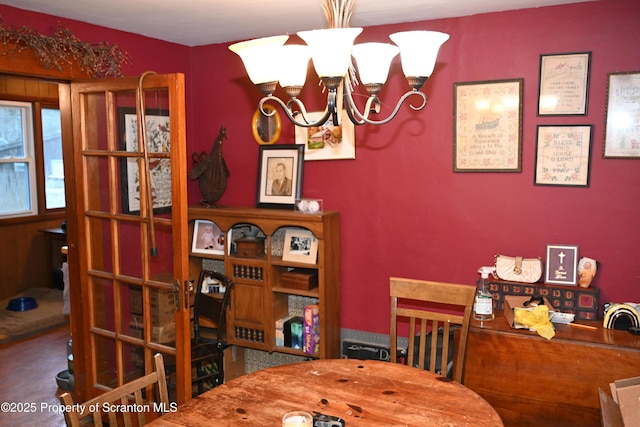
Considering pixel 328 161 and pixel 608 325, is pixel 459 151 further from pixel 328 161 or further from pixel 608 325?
pixel 608 325

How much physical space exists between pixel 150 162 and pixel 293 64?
4.25 ft

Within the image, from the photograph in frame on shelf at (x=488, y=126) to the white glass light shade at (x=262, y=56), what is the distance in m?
1.69

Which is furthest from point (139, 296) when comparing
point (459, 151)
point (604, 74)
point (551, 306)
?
point (604, 74)

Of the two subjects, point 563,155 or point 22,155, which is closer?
point 563,155

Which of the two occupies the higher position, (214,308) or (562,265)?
(562,265)

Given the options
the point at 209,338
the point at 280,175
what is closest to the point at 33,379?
the point at 209,338

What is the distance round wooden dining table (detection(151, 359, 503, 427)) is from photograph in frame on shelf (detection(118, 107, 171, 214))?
1158 mm

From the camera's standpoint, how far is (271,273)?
11.5 feet

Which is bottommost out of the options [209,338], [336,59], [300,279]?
[209,338]

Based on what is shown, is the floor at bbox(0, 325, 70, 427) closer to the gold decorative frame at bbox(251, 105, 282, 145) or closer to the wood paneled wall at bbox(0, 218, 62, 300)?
the wood paneled wall at bbox(0, 218, 62, 300)

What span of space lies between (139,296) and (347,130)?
1652 millimetres

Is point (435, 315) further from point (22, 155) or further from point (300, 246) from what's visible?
point (22, 155)

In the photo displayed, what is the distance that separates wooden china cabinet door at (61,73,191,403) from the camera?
271 cm

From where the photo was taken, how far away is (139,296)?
9.58 feet
